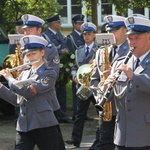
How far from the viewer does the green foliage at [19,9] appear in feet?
58.6

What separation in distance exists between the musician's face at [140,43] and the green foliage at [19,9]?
12.1 meters

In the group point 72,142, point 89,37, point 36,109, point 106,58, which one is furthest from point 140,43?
point 89,37

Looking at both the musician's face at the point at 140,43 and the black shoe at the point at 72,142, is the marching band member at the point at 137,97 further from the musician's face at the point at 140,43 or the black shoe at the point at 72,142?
the black shoe at the point at 72,142

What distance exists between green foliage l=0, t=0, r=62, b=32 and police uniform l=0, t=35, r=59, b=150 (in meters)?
11.1

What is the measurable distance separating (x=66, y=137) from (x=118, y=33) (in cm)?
328

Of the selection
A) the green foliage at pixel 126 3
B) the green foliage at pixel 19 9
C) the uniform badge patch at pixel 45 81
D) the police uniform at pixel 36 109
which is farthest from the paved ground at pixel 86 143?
the green foliage at pixel 126 3

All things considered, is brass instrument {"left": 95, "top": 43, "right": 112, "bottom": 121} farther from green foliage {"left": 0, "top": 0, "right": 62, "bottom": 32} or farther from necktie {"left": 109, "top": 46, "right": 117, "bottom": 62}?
green foliage {"left": 0, "top": 0, "right": 62, "bottom": 32}

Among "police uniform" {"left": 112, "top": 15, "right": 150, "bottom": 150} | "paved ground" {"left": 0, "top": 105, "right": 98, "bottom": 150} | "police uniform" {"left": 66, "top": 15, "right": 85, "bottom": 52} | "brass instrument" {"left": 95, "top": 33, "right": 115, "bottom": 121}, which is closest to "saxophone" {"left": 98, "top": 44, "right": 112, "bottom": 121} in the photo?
"brass instrument" {"left": 95, "top": 33, "right": 115, "bottom": 121}

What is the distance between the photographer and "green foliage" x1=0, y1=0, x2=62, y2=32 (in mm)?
17859

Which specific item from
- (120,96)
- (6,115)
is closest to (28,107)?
(120,96)

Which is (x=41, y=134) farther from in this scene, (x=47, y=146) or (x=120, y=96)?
(x=120, y=96)

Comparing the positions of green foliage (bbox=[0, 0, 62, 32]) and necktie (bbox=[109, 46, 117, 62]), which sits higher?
green foliage (bbox=[0, 0, 62, 32])

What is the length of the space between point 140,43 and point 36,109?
142cm

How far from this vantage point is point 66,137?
32.0 feet
